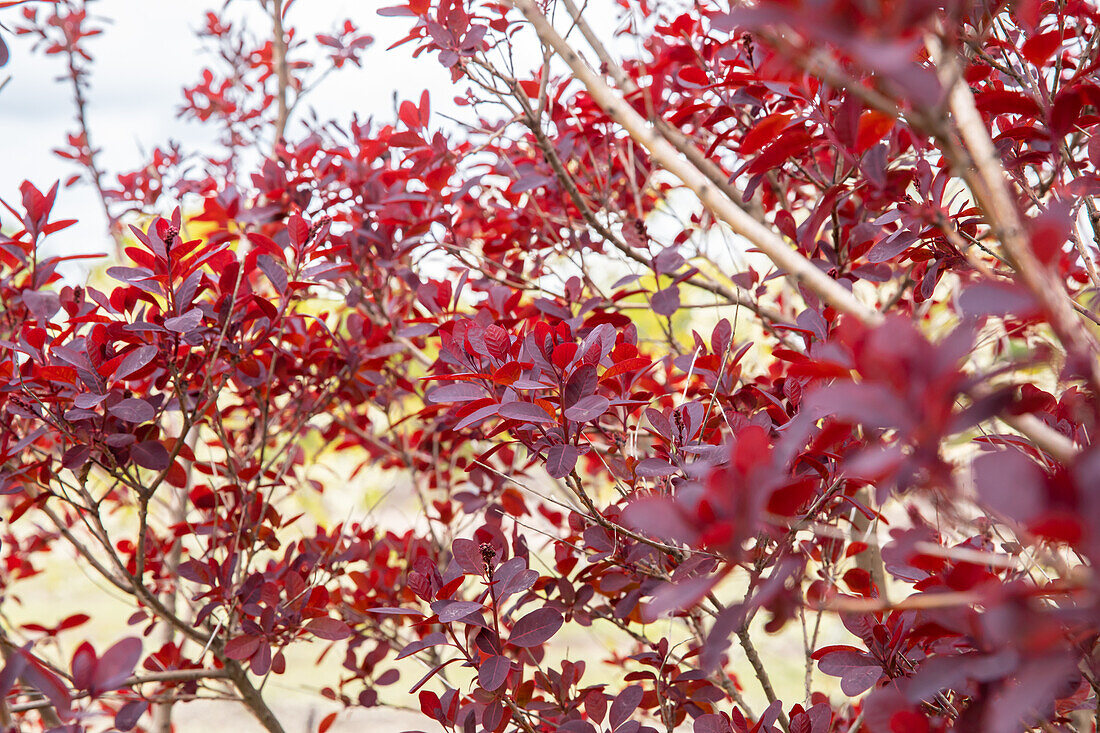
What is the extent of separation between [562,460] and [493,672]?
0.33 meters

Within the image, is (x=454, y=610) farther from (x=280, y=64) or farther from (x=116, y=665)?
(x=280, y=64)

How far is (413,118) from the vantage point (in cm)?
184

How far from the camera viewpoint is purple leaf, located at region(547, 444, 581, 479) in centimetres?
111

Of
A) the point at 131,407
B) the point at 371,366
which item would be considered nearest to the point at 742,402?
the point at 371,366

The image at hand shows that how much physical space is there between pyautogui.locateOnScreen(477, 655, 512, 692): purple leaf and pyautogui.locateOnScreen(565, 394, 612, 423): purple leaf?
38 centimetres

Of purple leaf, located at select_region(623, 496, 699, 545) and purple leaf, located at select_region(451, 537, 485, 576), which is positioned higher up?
purple leaf, located at select_region(451, 537, 485, 576)

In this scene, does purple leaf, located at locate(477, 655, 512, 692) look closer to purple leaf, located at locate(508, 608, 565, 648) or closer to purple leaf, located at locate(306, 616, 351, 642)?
purple leaf, located at locate(508, 608, 565, 648)

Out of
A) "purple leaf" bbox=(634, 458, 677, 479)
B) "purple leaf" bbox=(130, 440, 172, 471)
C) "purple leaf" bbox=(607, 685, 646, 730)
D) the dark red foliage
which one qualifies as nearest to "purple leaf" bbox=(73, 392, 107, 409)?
the dark red foliage

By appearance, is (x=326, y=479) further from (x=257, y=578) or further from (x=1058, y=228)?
(x=1058, y=228)

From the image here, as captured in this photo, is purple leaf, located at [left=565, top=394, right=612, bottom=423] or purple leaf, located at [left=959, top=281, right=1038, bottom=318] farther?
purple leaf, located at [left=565, top=394, right=612, bottom=423]

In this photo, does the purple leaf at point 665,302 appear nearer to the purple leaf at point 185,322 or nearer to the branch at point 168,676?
the purple leaf at point 185,322

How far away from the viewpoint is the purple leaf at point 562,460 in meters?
1.11

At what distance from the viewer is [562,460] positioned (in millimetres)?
1118

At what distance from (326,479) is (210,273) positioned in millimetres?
5379
